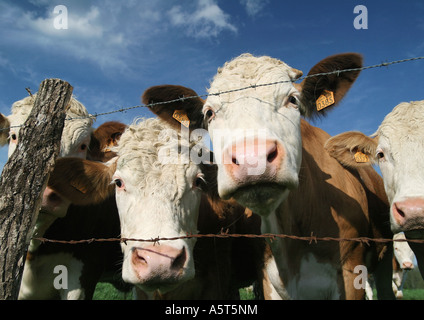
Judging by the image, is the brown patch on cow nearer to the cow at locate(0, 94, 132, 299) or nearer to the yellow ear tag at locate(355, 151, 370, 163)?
the cow at locate(0, 94, 132, 299)

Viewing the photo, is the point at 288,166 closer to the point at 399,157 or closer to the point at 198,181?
the point at 198,181

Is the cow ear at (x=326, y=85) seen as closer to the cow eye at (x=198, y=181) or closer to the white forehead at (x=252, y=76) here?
the white forehead at (x=252, y=76)

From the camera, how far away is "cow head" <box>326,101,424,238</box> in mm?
3439

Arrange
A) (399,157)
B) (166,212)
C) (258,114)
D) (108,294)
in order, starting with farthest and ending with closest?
→ (108,294) < (399,157) < (166,212) < (258,114)

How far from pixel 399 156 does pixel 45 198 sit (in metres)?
3.89

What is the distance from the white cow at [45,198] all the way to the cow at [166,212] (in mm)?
201

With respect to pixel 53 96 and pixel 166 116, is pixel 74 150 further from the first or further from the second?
pixel 53 96

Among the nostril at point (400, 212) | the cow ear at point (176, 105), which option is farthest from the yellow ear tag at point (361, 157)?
the cow ear at point (176, 105)

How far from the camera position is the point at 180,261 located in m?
3.25

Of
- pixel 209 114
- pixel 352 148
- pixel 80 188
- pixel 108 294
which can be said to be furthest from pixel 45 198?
pixel 108 294

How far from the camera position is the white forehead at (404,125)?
4183mm
